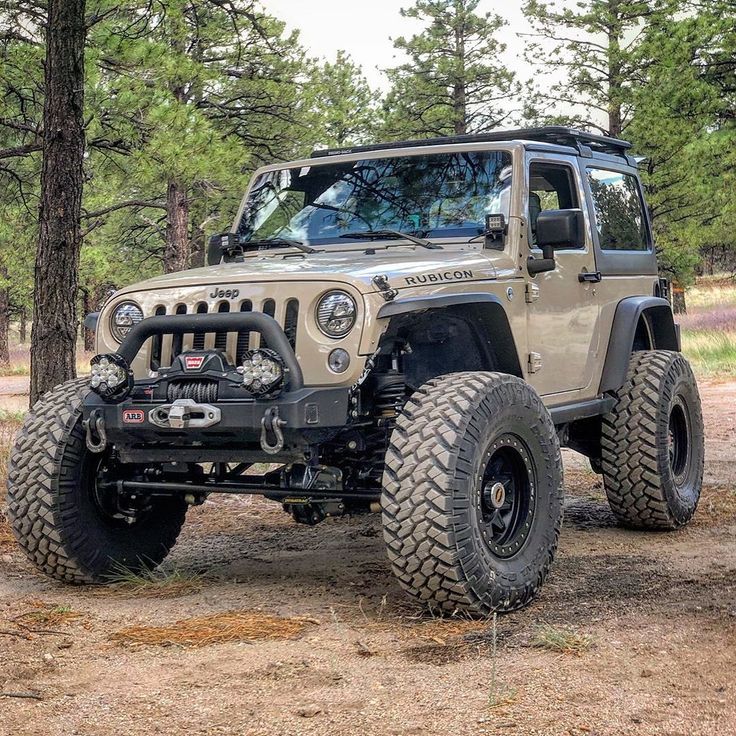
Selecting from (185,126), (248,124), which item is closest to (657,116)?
(248,124)

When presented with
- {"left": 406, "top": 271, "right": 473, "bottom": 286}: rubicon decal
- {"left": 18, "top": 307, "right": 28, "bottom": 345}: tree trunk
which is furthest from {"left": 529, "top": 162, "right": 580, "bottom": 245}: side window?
{"left": 18, "top": 307, "right": 28, "bottom": 345}: tree trunk

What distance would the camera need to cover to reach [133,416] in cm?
497

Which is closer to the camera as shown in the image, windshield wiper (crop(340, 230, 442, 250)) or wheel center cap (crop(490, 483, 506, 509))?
wheel center cap (crop(490, 483, 506, 509))

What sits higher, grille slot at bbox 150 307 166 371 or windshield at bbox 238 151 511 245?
windshield at bbox 238 151 511 245

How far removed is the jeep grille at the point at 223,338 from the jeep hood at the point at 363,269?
0.12 metres

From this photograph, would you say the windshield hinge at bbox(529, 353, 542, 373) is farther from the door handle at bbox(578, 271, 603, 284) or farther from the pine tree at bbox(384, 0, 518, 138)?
the pine tree at bbox(384, 0, 518, 138)

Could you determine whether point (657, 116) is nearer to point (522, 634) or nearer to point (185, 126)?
point (185, 126)

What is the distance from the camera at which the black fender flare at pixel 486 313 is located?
4.92m

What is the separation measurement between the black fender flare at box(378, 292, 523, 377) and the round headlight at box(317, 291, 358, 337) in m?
0.18

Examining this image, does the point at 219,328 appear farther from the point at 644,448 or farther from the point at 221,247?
the point at 644,448

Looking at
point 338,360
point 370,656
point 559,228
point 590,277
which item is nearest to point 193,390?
point 338,360

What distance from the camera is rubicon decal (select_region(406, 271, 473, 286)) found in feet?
16.4

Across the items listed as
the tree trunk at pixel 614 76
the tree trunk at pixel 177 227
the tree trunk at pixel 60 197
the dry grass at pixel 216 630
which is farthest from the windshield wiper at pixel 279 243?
the tree trunk at pixel 614 76

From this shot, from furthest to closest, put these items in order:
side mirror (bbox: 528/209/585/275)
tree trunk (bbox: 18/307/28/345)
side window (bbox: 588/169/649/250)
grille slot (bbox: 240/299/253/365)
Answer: tree trunk (bbox: 18/307/28/345) < side window (bbox: 588/169/649/250) < side mirror (bbox: 528/209/585/275) < grille slot (bbox: 240/299/253/365)
